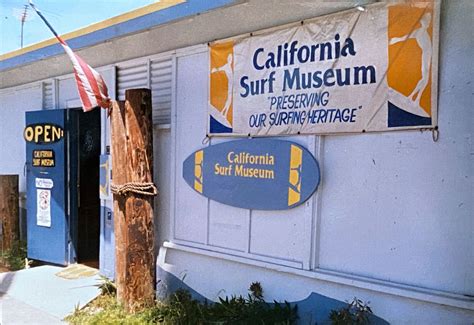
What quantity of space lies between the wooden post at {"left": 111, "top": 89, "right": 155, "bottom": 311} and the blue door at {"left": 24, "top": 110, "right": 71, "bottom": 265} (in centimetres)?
163

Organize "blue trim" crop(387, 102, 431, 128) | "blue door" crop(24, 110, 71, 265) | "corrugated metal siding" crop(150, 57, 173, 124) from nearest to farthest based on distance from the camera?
"blue trim" crop(387, 102, 431, 128) → "corrugated metal siding" crop(150, 57, 173, 124) → "blue door" crop(24, 110, 71, 265)

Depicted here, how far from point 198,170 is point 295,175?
1.11 m

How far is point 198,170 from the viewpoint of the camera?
12.7 ft

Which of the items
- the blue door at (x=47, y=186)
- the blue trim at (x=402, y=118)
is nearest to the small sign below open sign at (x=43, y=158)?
the blue door at (x=47, y=186)

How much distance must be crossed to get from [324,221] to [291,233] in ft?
1.07

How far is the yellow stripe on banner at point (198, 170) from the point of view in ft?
12.6

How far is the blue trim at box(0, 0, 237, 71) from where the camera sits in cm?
326

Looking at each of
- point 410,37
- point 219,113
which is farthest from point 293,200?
point 410,37

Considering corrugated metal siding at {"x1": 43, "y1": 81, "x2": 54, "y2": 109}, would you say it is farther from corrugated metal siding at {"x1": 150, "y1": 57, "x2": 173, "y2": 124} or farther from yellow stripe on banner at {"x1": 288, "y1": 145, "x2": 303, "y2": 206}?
yellow stripe on banner at {"x1": 288, "y1": 145, "x2": 303, "y2": 206}

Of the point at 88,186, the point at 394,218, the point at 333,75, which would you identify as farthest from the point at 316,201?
the point at 88,186

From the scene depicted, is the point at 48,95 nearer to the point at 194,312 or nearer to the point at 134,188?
the point at 134,188

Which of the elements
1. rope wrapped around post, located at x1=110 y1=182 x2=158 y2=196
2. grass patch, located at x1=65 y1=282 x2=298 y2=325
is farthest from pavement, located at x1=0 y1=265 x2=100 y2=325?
rope wrapped around post, located at x1=110 y1=182 x2=158 y2=196

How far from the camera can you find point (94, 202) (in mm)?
5590

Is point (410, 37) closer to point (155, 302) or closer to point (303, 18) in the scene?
point (303, 18)
